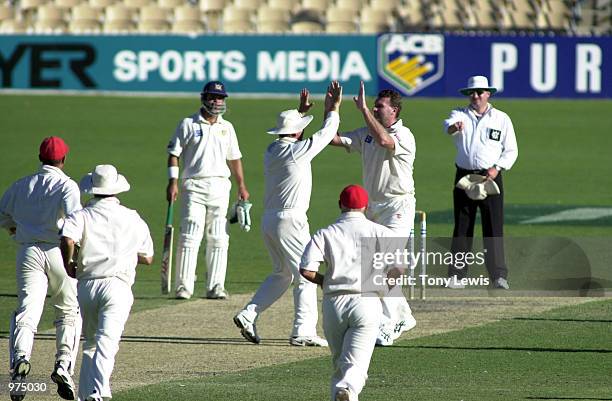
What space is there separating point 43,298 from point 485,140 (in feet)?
19.5

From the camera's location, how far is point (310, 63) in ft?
106

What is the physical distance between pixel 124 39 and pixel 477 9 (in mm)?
9579

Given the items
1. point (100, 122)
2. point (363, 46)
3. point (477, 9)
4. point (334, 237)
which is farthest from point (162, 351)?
point (477, 9)

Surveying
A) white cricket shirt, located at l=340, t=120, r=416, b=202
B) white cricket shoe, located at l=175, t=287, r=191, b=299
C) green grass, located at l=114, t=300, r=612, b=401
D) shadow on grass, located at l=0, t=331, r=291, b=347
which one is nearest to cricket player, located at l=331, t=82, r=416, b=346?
white cricket shirt, located at l=340, t=120, r=416, b=202

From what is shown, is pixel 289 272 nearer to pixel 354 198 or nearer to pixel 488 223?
pixel 354 198

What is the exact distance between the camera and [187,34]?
32.7 m

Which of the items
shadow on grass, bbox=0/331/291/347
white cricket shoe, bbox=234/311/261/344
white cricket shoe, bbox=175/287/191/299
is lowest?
shadow on grass, bbox=0/331/291/347

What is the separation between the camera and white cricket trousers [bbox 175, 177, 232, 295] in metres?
14.3

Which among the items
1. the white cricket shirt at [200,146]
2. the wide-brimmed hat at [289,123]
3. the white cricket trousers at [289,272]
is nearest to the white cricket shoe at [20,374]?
the white cricket trousers at [289,272]

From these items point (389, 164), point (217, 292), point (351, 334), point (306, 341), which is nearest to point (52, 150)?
point (351, 334)

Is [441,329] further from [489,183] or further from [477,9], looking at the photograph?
[477,9]

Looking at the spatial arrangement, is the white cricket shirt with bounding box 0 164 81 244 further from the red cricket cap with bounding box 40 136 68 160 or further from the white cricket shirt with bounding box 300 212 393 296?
the white cricket shirt with bounding box 300 212 393 296

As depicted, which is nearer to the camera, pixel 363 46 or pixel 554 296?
Result: pixel 554 296

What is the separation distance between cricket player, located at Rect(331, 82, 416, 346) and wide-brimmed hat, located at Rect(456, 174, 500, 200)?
2240 millimetres
